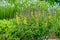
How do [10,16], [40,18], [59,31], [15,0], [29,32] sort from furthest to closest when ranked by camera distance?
[15,0], [10,16], [59,31], [40,18], [29,32]

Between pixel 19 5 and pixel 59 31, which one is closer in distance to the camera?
pixel 59 31

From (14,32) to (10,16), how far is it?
5.07 feet

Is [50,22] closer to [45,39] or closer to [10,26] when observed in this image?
[45,39]

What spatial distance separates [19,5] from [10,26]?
159cm

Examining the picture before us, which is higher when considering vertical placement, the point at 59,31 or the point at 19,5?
the point at 19,5

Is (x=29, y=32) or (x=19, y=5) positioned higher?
(x=19, y=5)

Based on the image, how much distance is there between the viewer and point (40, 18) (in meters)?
Result: 6.25

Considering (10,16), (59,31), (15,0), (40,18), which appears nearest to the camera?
(40,18)

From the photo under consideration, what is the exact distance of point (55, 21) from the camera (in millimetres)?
6293

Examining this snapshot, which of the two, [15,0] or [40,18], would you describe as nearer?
[40,18]

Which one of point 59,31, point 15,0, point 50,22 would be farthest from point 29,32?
point 15,0

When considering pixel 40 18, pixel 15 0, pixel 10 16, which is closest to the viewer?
pixel 40 18

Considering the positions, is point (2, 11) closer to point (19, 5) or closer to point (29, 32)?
point (19, 5)

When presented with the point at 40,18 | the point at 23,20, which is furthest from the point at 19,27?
the point at 40,18
